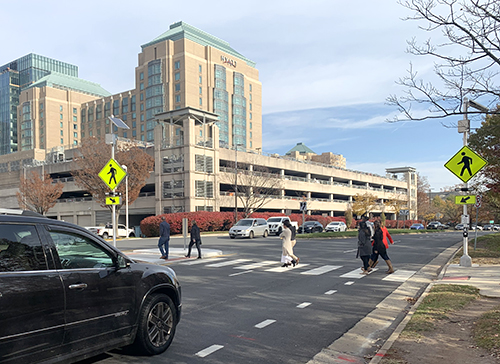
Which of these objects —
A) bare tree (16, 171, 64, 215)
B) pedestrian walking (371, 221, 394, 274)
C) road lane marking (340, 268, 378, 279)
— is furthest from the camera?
bare tree (16, 171, 64, 215)

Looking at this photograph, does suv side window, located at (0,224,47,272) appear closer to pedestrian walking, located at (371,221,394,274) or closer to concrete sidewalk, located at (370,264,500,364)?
concrete sidewalk, located at (370,264,500,364)

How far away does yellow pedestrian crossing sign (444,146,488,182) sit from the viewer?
543 inches

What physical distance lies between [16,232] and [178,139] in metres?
52.0

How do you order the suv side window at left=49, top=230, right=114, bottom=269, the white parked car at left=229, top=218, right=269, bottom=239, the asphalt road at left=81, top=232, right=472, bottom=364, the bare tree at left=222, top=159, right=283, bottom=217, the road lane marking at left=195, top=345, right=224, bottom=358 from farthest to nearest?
the bare tree at left=222, top=159, right=283, bottom=217, the white parked car at left=229, top=218, right=269, bottom=239, the asphalt road at left=81, top=232, right=472, bottom=364, the road lane marking at left=195, top=345, right=224, bottom=358, the suv side window at left=49, top=230, right=114, bottom=269

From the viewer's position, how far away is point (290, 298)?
10.1 meters

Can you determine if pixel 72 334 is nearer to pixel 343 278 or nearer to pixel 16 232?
pixel 16 232

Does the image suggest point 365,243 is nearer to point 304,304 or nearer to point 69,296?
point 304,304

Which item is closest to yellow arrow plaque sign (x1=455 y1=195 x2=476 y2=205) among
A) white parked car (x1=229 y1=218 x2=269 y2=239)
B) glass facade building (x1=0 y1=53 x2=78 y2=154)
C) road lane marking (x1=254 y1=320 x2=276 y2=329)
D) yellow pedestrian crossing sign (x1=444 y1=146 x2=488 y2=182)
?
yellow pedestrian crossing sign (x1=444 y1=146 x2=488 y2=182)

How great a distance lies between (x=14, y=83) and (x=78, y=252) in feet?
485

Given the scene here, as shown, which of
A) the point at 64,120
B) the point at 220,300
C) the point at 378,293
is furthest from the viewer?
the point at 64,120

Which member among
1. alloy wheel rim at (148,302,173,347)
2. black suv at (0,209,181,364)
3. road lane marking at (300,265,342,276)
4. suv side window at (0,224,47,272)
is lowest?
road lane marking at (300,265,342,276)

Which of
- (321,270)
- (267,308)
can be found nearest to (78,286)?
(267,308)

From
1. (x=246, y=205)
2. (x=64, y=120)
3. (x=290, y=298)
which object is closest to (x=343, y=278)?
(x=290, y=298)

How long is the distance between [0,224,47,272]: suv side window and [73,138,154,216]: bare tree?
1607 inches
